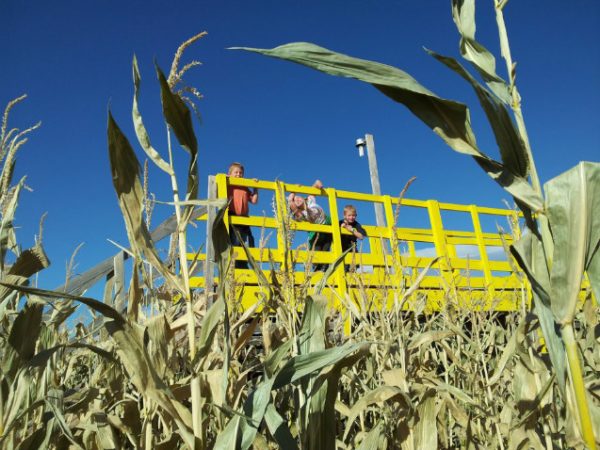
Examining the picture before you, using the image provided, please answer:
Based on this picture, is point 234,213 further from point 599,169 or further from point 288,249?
point 599,169

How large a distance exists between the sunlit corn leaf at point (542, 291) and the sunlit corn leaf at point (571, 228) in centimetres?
6

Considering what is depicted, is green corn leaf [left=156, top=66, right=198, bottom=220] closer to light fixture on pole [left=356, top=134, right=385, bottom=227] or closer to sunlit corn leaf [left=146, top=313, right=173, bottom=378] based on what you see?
sunlit corn leaf [left=146, top=313, right=173, bottom=378]

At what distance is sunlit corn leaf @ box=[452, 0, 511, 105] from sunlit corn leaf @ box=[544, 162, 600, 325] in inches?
7.5

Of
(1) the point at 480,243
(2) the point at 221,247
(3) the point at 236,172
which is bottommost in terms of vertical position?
(2) the point at 221,247

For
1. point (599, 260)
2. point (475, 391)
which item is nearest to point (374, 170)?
point (475, 391)

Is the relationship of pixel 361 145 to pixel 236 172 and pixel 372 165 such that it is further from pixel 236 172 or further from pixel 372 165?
pixel 236 172

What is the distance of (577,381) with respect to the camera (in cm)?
78

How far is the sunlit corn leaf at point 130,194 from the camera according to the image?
1062 mm

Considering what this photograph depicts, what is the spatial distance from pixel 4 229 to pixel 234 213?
428 cm

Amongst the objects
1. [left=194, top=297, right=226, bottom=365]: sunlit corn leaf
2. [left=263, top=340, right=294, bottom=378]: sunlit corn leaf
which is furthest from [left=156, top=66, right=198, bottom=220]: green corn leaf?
[left=263, top=340, right=294, bottom=378]: sunlit corn leaf

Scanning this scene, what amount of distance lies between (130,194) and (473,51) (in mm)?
804

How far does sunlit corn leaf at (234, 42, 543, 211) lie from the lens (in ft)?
2.81

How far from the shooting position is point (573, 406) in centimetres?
84

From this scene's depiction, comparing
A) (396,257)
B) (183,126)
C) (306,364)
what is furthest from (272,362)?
(396,257)
